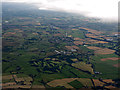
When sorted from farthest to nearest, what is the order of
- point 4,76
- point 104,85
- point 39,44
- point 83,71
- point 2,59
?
1. point 39,44
2. point 2,59
3. point 83,71
4. point 4,76
5. point 104,85

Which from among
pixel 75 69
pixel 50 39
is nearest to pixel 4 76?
pixel 75 69

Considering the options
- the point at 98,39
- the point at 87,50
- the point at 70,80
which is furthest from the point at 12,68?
the point at 98,39

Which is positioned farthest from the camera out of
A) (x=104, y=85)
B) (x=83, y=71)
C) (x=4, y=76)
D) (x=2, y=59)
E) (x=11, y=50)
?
(x=11, y=50)

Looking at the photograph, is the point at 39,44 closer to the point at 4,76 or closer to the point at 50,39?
the point at 50,39

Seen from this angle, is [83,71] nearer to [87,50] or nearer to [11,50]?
[87,50]

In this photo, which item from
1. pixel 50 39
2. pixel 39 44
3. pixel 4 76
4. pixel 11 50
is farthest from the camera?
pixel 50 39

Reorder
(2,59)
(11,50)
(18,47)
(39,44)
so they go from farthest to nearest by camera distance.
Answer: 1. (39,44)
2. (18,47)
3. (11,50)
4. (2,59)

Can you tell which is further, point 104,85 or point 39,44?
point 39,44

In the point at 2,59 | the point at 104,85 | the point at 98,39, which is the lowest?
the point at 104,85

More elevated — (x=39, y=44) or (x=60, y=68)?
(x=39, y=44)
